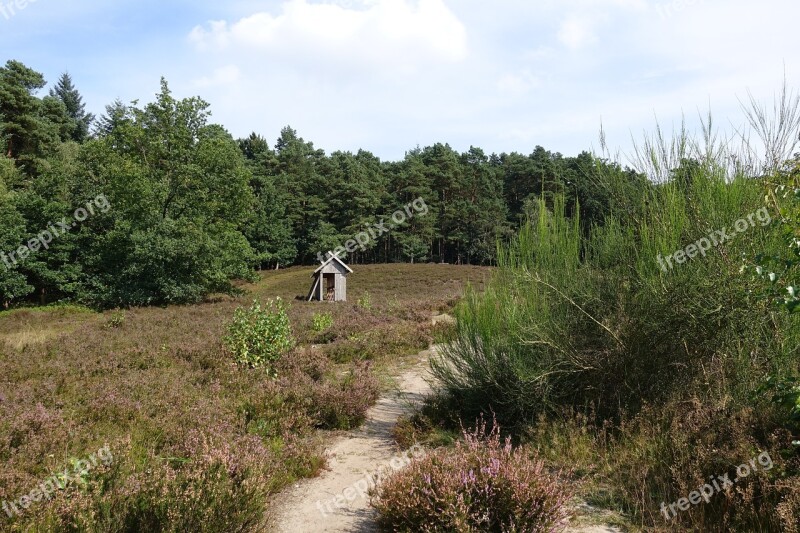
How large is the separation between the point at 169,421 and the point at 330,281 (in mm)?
24810

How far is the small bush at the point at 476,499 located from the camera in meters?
3.65

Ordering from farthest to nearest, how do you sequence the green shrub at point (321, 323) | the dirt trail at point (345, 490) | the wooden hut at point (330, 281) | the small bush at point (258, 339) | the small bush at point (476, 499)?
the wooden hut at point (330, 281) → the green shrub at point (321, 323) → the small bush at point (258, 339) → the dirt trail at point (345, 490) → the small bush at point (476, 499)

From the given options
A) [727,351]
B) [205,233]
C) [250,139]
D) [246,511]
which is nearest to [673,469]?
[727,351]

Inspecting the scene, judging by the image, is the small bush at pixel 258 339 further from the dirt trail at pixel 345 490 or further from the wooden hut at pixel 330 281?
the wooden hut at pixel 330 281

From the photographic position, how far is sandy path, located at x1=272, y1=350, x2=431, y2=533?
428 centimetres

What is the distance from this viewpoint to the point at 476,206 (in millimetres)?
60812

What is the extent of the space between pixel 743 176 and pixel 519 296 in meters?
2.73

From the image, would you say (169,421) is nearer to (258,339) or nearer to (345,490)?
(345,490)

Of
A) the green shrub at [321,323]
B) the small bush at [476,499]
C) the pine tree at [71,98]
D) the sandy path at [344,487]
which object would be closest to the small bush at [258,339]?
the sandy path at [344,487]

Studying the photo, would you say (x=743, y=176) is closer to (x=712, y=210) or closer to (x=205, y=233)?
(x=712, y=210)

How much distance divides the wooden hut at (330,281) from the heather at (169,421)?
15.6m

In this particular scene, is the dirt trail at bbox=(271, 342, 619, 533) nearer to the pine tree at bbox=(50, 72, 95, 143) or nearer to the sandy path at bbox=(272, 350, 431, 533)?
the sandy path at bbox=(272, 350, 431, 533)

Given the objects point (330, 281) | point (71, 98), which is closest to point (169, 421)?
point (330, 281)

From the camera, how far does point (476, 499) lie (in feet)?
12.4
